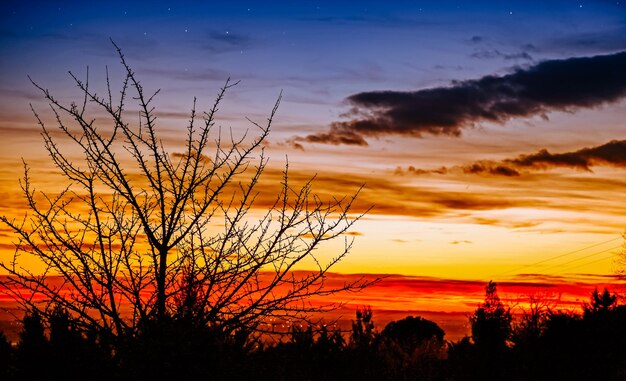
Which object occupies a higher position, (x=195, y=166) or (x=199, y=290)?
(x=195, y=166)

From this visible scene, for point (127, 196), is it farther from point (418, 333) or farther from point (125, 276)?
point (418, 333)

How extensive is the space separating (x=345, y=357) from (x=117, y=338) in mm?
29958

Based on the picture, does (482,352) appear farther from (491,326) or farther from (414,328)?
(414,328)

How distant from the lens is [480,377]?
116 feet

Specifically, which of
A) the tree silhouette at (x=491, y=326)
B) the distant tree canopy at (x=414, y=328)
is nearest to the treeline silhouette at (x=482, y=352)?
the tree silhouette at (x=491, y=326)

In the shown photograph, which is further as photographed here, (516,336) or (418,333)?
(418,333)

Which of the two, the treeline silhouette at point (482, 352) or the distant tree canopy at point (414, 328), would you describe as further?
the distant tree canopy at point (414, 328)

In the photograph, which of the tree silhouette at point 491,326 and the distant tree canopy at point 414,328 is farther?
the distant tree canopy at point 414,328

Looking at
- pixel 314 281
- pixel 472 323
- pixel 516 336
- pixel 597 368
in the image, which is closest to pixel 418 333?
pixel 472 323

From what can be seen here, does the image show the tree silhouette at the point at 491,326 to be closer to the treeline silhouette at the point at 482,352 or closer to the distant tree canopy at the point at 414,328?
the treeline silhouette at the point at 482,352

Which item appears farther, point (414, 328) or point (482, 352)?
point (414, 328)

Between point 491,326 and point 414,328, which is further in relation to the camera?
point 414,328

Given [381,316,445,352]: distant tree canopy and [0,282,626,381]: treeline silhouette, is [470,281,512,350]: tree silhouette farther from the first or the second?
[381,316,445,352]: distant tree canopy

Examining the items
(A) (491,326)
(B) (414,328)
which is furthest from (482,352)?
(B) (414,328)
